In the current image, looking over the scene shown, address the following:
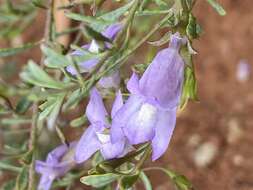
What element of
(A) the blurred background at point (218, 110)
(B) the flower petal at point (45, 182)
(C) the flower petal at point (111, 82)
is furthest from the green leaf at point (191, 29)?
(A) the blurred background at point (218, 110)

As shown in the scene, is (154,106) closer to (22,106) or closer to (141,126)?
(141,126)

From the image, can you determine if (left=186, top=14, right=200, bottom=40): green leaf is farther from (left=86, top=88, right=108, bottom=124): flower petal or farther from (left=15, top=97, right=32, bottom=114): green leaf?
(left=15, top=97, right=32, bottom=114): green leaf

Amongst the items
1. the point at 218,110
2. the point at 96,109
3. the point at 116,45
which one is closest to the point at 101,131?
the point at 96,109

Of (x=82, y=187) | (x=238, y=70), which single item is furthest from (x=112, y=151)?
(x=238, y=70)

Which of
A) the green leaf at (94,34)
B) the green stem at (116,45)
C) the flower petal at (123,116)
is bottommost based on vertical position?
the flower petal at (123,116)

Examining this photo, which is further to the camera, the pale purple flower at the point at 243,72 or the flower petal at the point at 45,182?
the pale purple flower at the point at 243,72

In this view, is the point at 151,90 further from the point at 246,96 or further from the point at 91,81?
the point at 246,96

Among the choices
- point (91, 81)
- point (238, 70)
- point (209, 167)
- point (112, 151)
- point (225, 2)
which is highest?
point (91, 81)

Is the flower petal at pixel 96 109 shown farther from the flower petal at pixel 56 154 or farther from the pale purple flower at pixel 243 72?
the pale purple flower at pixel 243 72
